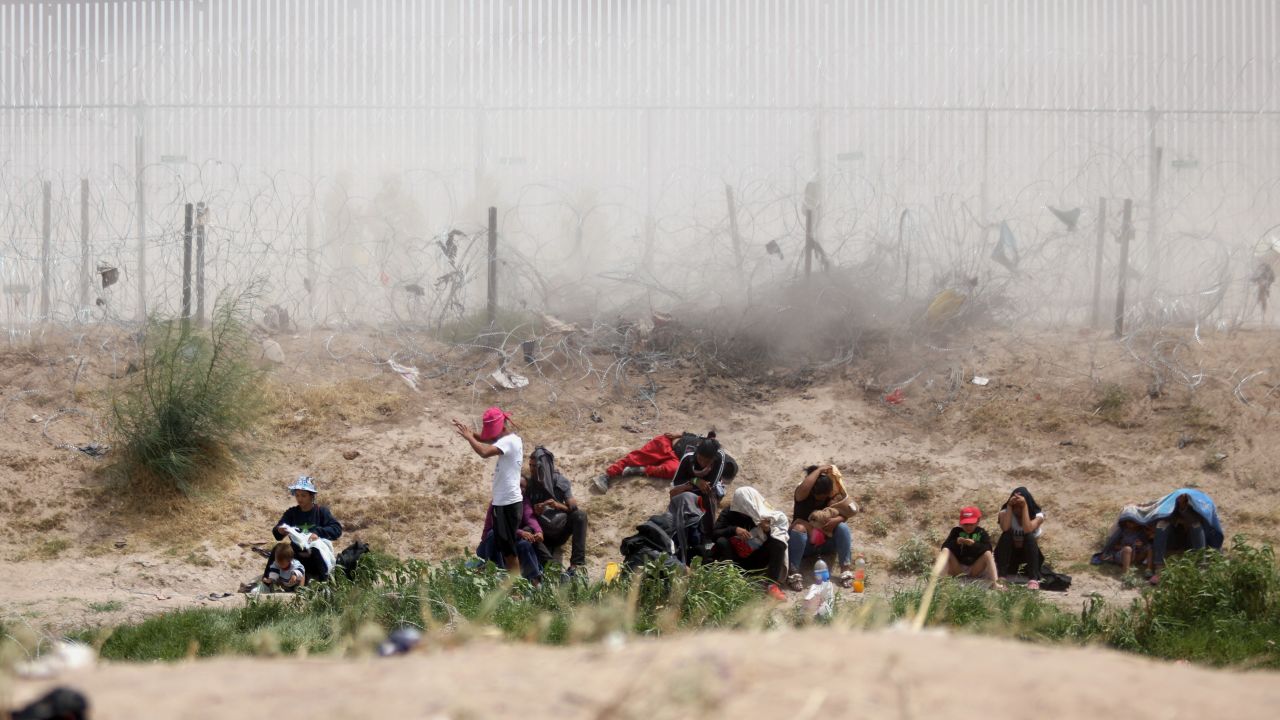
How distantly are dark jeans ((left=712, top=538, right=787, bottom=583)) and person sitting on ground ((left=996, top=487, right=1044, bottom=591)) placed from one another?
1601 millimetres

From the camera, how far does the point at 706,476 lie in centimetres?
888

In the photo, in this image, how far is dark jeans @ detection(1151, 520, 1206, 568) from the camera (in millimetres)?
8609

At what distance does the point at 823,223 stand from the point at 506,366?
3.99 meters

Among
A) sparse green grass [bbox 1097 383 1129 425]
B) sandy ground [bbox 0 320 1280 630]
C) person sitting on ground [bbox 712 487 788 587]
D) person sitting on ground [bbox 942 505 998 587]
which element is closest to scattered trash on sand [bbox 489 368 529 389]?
sandy ground [bbox 0 320 1280 630]

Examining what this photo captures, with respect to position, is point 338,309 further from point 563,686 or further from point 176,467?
point 563,686

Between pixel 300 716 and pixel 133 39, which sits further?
pixel 133 39

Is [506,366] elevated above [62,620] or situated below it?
above

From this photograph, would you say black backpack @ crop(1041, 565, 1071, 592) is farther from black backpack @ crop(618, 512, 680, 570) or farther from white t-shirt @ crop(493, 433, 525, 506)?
white t-shirt @ crop(493, 433, 525, 506)

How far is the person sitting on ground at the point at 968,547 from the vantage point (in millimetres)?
8594

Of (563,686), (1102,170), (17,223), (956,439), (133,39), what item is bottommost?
(956,439)

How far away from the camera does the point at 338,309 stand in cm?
1310

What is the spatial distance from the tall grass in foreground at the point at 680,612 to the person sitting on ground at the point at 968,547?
96 cm

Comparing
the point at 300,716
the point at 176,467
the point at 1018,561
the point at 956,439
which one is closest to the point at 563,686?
the point at 300,716

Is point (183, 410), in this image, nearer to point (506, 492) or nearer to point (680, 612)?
point (506, 492)
